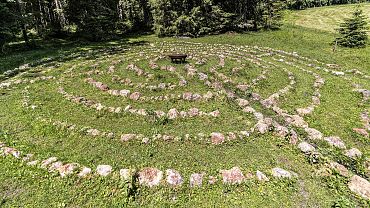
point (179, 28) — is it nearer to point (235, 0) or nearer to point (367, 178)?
point (235, 0)

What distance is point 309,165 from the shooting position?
9609 millimetres

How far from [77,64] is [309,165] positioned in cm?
1905

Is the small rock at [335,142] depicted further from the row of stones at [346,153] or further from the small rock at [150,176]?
the small rock at [150,176]

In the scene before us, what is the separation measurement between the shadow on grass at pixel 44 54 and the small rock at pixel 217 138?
16.4 meters

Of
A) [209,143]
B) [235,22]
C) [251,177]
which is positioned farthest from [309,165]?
[235,22]

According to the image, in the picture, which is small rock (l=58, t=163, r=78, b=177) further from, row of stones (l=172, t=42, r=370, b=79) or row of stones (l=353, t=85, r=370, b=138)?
row of stones (l=172, t=42, r=370, b=79)

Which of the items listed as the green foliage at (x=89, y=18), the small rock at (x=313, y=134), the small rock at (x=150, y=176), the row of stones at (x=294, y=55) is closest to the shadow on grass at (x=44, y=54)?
the green foliage at (x=89, y=18)

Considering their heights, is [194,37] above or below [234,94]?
above

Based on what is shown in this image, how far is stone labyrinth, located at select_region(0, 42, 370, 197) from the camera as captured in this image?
32.5ft

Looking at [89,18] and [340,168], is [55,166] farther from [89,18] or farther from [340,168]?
[89,18]

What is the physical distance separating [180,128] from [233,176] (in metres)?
3.92

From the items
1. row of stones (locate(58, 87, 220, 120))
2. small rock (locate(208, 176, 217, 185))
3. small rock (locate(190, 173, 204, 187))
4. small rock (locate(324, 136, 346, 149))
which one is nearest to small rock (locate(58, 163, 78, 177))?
small rock (locate(190, 173, 204, 187))

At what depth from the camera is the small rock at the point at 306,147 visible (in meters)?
10.2

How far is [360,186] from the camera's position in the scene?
8.34 m
